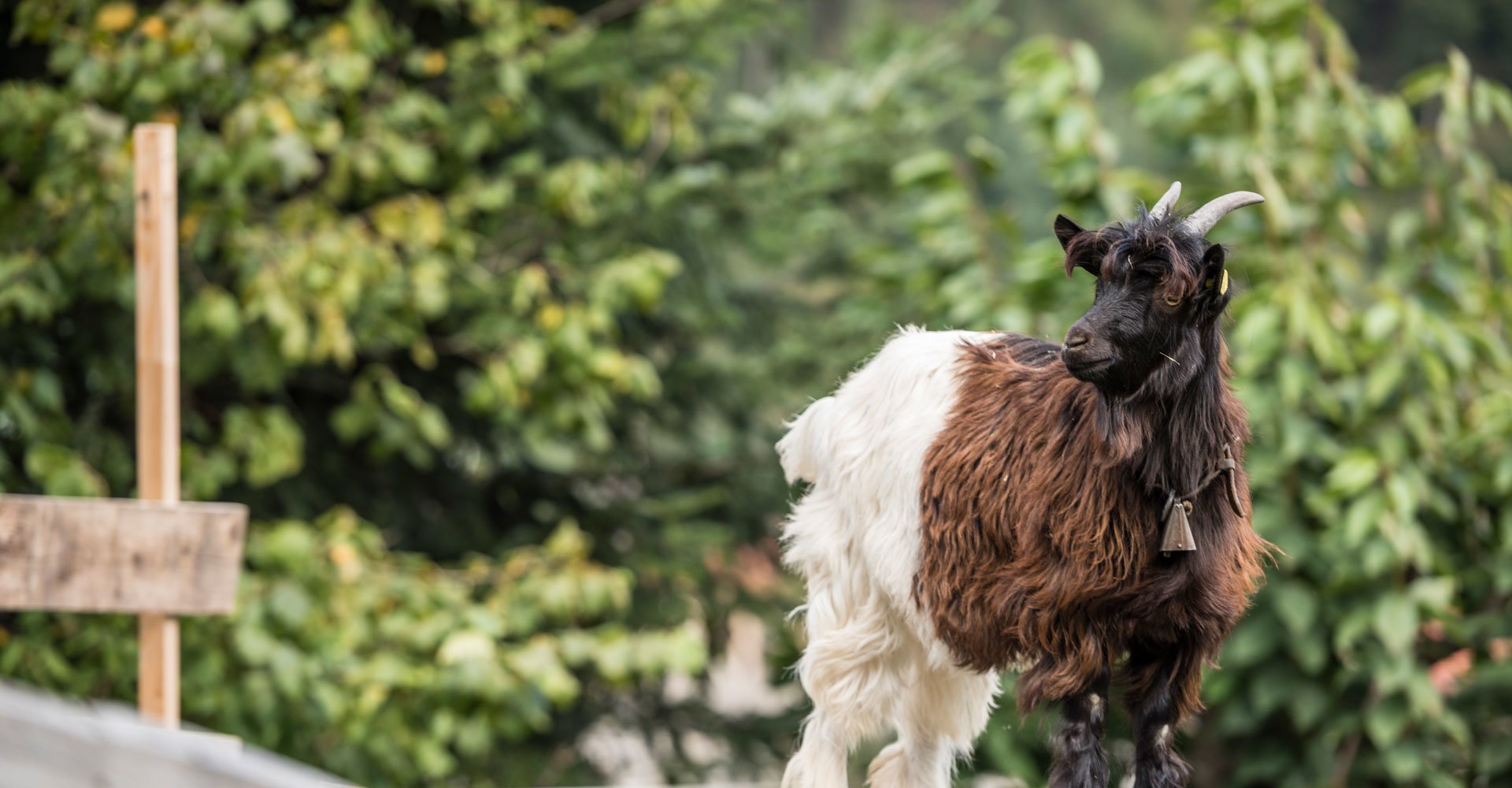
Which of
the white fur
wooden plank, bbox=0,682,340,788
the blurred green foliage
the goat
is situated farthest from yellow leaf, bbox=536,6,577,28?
wooden plank, bbox=0,682,340,788

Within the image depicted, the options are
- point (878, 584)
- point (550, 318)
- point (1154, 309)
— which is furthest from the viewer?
point (550, 318)

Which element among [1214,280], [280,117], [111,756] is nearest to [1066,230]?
[1214,280]

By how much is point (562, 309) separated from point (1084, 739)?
4072 millimetres

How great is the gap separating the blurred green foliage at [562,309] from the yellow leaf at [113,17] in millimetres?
12

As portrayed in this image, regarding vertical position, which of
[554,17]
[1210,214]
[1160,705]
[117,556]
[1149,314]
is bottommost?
[117,556]

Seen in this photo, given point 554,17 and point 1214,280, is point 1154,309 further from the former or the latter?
point 554,17

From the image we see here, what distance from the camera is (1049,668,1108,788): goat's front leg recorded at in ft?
7.04

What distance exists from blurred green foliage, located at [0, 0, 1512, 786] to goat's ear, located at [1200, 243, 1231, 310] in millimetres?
2842

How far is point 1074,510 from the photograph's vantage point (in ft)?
6.99

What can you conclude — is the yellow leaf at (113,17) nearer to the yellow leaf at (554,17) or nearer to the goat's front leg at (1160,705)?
the yellow leaf at (554,17)

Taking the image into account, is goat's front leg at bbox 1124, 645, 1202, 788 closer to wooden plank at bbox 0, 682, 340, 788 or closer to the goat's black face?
the goat's black face

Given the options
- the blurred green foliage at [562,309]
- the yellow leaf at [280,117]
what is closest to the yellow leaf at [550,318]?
the blurred green foliage at [562,309]

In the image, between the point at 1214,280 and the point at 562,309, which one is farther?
the point at 562,309

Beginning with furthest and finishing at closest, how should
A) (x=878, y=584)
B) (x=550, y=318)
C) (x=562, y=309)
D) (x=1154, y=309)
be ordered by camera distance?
(x=562, y=309)
(x=550, y=318)
(x=878, y=584)
(x=1154, y=309)
